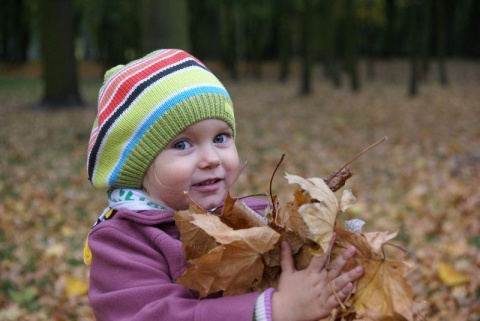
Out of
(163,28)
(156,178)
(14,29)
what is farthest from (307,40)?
(14,29)

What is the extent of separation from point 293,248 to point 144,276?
1.35 ft

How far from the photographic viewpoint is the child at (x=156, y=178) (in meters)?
1.68

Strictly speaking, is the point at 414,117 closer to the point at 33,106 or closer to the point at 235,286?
the point at 33,106

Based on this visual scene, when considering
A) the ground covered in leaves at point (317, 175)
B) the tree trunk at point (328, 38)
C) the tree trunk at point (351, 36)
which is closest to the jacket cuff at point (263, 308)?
the ground covered in leaves at point (317, 175)

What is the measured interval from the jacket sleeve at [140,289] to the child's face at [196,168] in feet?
0.47

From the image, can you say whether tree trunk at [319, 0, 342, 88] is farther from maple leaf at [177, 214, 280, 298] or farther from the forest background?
maple leaf at [177, 214, 280, 298]

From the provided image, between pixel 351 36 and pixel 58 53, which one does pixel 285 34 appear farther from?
pixel 58 53

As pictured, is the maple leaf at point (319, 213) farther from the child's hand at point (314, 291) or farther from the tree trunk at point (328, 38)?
the tree trunk at point (328, 38)

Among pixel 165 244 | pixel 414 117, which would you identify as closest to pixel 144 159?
pixel 165 244

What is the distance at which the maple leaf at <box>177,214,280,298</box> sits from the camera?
1557mm

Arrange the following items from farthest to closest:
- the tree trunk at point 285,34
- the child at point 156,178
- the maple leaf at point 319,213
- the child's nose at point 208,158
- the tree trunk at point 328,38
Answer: the tree trunk at point 285,34 < the tree trunk at point 328,38 < the child's nose at point 208,158 < the child at point 156,178 < the maple leaf at point 319,213

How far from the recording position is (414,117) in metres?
13.8

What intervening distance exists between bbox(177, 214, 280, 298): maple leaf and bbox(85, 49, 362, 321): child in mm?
39

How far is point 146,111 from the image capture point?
1896 mm
